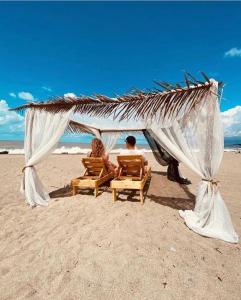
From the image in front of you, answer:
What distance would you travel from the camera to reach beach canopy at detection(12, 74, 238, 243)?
3.80 meters

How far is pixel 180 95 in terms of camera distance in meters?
4.03

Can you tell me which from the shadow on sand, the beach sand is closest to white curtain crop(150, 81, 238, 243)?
the beach sand

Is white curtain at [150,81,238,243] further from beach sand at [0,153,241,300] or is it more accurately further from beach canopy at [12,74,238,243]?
beach sand at [0,153,241,300]

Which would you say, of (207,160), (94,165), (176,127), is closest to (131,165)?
(94,165)

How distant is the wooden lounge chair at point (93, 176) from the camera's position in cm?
557

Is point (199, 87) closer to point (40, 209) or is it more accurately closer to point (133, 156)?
point (133, 156)

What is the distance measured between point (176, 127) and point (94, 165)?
2.63 m

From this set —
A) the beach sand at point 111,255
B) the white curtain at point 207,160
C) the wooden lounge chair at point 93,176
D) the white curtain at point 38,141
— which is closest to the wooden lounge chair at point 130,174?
the beach sand at point 111,255

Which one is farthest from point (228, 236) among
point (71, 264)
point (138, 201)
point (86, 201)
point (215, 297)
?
point (86, 201)

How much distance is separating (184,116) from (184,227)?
2.00 meters

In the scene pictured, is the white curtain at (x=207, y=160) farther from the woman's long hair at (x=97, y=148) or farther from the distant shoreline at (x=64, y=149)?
the distant shoreline at (x=64, y=149)

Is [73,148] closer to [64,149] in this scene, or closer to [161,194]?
[64,149]

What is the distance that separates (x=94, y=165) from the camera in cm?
603

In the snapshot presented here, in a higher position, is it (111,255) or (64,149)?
(64,149)
